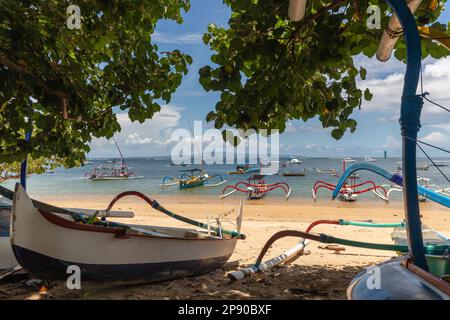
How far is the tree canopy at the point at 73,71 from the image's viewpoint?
4035mm

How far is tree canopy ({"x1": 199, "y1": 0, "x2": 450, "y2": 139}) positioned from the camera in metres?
3.53

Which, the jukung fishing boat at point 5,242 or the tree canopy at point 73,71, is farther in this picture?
the jukung fishing boat at point 5,242

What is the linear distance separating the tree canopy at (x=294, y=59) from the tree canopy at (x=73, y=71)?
1649mm

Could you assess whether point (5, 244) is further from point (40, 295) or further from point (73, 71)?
point (73, 71)

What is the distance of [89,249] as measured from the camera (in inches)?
164

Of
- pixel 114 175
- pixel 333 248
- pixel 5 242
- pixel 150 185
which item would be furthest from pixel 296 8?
pixel 114 175

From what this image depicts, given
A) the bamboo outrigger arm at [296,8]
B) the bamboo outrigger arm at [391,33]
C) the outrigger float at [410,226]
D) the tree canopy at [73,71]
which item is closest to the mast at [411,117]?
the outrigger float at [410,226]

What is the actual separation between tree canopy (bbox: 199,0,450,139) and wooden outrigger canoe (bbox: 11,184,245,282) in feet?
6.69

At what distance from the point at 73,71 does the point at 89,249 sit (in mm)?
2380

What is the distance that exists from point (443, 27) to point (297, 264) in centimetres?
465

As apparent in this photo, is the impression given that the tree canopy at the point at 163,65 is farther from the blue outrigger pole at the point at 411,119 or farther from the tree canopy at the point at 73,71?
the blue outrigger pole at the point at 411,119

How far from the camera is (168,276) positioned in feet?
16.6

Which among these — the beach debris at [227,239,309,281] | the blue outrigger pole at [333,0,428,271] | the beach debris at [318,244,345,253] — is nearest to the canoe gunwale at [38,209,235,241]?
the beach debris at [227,239,309,281]

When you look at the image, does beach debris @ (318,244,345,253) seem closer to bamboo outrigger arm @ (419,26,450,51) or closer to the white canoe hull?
bamboo outrigger arm @ (419,26,450,51)
